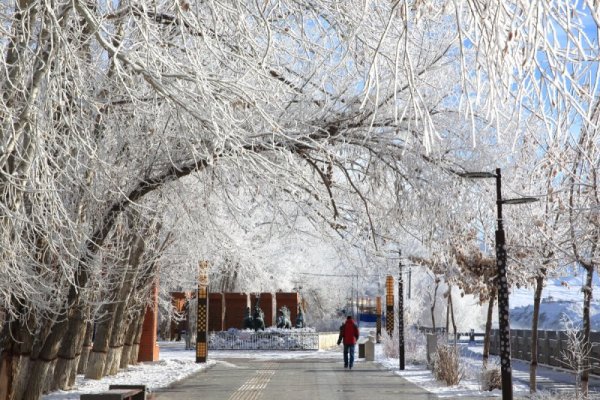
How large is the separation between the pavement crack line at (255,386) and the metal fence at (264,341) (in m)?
19.1

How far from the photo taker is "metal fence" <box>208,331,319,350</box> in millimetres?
49562

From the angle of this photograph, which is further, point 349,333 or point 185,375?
point 349,333

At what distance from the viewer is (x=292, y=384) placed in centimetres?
2392

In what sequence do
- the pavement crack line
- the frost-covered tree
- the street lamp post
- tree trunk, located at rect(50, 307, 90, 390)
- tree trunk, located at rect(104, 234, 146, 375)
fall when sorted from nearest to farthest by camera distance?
the frost-covered tree
the street lamp post
tree trunk, located at rect(50, 307, 90, 390)
the pavement crack line
tree trunk, located at rect(104, 234, 146, 375)

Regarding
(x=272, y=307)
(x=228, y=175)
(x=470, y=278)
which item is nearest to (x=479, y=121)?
(x=228, y=175)

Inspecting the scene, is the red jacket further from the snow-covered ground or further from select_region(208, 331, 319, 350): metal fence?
select_region(208, 331, 319, 350): metal fence

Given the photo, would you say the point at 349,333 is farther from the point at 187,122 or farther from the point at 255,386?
the point at 187,122

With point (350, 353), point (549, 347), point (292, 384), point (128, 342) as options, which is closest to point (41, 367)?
point (292, 384)

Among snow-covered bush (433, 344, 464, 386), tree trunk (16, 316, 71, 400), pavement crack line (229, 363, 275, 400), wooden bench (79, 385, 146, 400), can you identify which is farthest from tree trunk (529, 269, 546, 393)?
tree trunk (16, 316, 71, 400)

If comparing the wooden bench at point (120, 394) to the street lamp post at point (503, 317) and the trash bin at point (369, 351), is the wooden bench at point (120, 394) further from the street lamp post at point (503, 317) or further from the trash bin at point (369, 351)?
the trash bin at point (369, 351)

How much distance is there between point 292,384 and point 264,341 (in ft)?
87.4

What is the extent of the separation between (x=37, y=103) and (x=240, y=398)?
38.5 feet

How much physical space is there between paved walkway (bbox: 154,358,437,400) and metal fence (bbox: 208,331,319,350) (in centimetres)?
1622

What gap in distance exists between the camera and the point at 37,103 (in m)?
9.30
